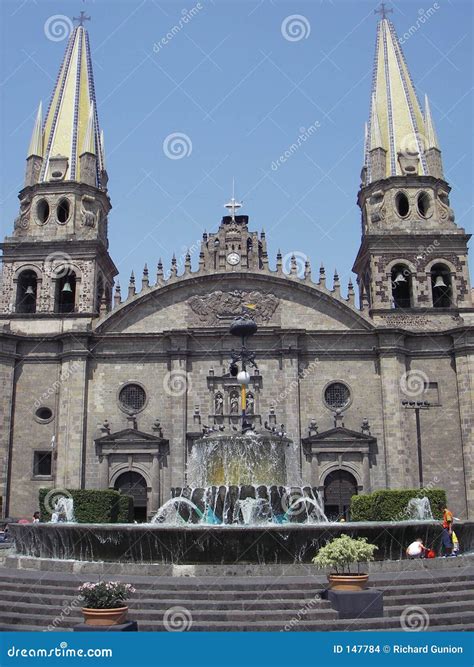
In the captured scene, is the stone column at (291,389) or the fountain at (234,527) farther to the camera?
the stone column at (291,389)

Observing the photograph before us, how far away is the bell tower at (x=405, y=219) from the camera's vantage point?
40.0m

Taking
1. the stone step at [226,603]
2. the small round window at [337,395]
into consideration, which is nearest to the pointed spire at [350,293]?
the small round window at [337,395]

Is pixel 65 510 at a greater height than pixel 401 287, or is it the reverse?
pixel 401 287

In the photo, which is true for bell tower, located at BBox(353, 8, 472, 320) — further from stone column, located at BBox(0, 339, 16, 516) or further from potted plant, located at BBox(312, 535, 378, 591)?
potted plant, located at BBox(312, 535, 378, 591)

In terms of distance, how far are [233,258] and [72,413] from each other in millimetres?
12433

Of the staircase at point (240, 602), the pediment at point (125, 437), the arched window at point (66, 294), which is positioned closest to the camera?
the staircase at point (240, 602)

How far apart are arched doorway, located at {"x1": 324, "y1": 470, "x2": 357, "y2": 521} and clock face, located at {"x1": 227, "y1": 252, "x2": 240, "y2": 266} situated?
12910 mm

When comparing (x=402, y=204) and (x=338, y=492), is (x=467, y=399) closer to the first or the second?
(x=338, y=492)

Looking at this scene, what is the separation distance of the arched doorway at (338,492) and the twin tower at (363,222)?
354 inches

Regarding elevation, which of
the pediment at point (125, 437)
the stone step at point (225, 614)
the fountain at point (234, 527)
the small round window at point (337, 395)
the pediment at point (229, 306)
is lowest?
the stone step at point (225, 614)

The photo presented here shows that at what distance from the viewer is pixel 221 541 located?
47.1 feet

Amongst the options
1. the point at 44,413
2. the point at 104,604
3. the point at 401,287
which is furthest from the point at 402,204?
the point at 104,604

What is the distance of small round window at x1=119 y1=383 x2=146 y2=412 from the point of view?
37875 mm

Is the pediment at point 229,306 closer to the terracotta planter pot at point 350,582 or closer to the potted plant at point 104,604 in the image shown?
the terracotta planter pot at point 350,582
